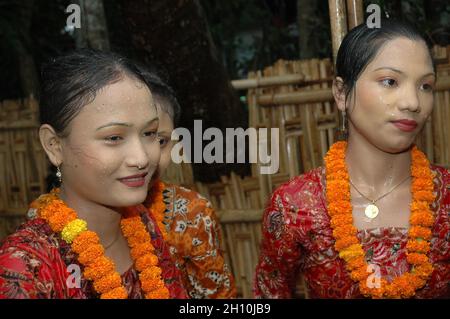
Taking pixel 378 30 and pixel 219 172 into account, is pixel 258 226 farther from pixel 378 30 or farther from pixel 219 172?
pixel 378 30

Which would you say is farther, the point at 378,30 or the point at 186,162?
the point at 186,162

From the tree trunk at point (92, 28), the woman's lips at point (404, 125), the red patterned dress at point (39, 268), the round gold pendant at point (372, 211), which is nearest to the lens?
the red patterned dress at point (39, 268)

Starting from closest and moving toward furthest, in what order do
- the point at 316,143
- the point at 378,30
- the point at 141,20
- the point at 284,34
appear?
the point at 378,30 < the point at 316,143 < the point at 141,20 < the point at 284,34

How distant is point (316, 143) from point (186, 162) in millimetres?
765

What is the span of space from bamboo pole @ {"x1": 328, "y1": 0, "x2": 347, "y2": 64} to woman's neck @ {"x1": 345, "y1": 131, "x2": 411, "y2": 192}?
468 mm

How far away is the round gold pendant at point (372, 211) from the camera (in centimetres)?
243

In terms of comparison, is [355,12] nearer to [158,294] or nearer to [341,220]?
[341,220]

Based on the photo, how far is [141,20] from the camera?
3820 mm

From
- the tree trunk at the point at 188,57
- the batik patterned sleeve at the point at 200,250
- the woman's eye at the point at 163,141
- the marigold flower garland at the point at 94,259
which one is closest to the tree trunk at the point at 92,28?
the tree trunk at the point at 188,57

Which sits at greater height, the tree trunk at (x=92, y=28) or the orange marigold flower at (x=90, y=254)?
the tree trunk at (x=92, y=28)

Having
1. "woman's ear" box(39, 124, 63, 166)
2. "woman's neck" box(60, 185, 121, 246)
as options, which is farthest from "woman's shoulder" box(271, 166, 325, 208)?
"woman's ear" box(39, 124, 63, 166)

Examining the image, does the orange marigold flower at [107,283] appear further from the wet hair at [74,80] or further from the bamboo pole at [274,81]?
the bamboo pole at [274,81]

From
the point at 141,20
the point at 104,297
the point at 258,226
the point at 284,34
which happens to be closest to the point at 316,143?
the point at 258,226

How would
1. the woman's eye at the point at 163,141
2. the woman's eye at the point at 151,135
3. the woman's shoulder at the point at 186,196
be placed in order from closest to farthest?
the woman's eye at the point at 151,135
the woman's eye at the point at 163,141
the woman's shoulder at the point at 186,196
